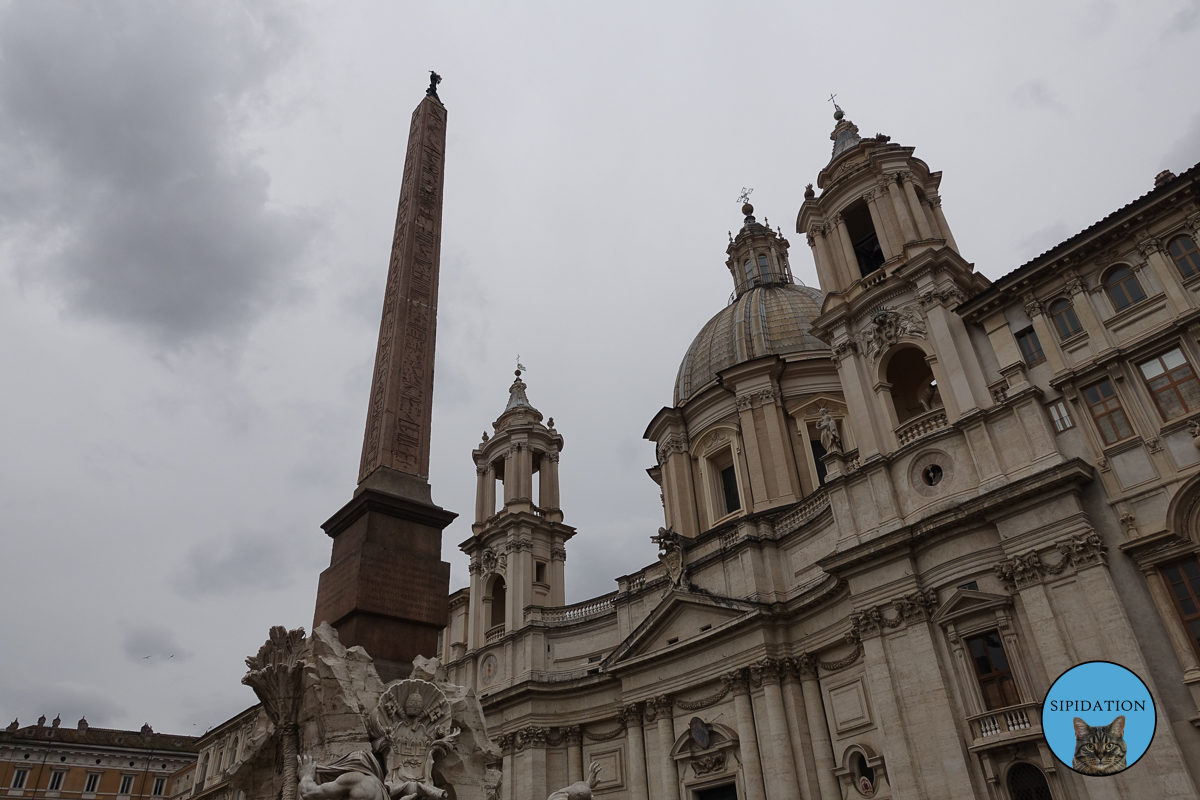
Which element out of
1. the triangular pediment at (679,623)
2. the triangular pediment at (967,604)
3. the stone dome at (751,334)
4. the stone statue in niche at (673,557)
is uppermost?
the stone dome at (751,334)

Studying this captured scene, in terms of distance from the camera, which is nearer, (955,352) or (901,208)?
(955,352)

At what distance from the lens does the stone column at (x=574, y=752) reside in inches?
1163

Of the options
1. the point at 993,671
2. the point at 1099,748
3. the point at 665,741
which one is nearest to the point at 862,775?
the point at 993,671

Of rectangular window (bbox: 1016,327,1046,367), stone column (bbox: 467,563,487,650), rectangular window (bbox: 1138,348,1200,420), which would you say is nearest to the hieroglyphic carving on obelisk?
rectangular window (bbox: 1016,327,1046,367)

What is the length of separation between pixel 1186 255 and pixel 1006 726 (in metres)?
11.4

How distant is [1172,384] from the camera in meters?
17.2

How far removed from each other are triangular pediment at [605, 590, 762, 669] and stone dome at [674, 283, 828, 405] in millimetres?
A: 10892

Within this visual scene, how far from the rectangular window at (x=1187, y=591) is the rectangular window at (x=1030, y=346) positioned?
5.82 m

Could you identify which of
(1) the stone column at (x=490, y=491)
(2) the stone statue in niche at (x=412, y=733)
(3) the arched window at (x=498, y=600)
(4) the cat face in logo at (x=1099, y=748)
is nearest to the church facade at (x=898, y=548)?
(3) the arched window at (x=498, y=600)

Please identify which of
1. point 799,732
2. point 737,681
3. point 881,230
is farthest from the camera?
point 881,230

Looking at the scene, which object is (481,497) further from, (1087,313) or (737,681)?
(1087,313)

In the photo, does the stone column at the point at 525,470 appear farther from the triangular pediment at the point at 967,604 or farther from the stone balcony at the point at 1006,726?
the stone balcony at the point at 1006,726

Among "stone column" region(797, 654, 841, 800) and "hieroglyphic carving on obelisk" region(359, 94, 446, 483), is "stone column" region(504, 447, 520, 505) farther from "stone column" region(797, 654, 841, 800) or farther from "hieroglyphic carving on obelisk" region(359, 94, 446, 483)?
"hieroglyphic carving on obelisk" region(359, 94, 446, 483)

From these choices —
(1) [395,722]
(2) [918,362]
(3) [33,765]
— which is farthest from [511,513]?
(3) [33,765]
